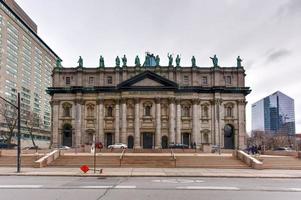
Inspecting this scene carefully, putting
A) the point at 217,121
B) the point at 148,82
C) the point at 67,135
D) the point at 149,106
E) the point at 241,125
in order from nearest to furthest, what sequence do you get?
the point at 148,82 → the point at 149,106 → the point at 217,121 → the point at 241,125 → the point at 67,135

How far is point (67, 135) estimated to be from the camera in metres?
80.9

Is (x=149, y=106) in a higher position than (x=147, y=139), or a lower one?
higher

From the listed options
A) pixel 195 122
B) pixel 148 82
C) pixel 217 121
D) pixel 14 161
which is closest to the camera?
pixel 14 161

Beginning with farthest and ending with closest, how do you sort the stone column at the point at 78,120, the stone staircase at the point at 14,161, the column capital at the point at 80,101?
the column capital at the point at 80,101 < the stone column at the point at 78,120 < the stone staircase at the point at 14,161

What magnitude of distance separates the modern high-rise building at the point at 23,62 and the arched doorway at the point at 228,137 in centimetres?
6971

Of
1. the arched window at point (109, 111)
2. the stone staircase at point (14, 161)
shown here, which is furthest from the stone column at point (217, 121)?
the stone staircase at point (14, 161)

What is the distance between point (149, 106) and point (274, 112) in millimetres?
106656

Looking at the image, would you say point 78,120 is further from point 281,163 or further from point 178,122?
point 281,163

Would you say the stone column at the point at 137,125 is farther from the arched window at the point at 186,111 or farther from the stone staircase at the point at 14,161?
the stone staircase at the point at 14,161

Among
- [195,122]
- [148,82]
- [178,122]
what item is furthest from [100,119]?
[195,122]

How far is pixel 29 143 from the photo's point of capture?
445 feet

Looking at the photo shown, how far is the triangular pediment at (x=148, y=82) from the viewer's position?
76.3 metres

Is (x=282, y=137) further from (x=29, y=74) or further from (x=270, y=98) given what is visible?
(x=29, y=74)

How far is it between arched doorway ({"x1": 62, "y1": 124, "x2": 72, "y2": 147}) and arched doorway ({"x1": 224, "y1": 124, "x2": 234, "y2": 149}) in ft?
115
